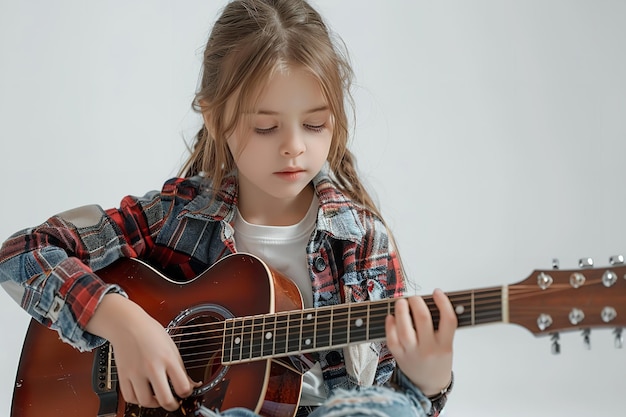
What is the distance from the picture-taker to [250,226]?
165 centimetres

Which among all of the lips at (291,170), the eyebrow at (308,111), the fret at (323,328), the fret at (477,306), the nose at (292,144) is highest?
the eyebrow at (308,111)

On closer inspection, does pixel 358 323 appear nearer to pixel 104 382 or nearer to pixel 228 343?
pixel 228 343

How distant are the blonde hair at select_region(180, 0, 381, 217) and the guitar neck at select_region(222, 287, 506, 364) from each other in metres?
0.35

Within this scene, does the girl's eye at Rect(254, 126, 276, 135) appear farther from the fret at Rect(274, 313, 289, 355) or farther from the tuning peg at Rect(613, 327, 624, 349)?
the tuning peg at Rect(613, 327, 624, 349)

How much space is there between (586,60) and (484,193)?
1.42ft

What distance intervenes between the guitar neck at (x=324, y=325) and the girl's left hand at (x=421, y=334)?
1 cm

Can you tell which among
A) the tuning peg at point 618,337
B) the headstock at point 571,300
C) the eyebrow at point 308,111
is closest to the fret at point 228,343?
the eyebrow at point 308,111

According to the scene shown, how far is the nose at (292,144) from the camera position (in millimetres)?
1466

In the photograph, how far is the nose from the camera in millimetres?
1466

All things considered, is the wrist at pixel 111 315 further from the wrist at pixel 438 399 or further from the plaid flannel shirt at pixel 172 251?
the wrist at pixel 438 399

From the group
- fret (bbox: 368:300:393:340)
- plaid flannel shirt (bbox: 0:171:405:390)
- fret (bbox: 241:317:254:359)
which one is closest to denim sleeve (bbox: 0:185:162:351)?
plaid flannel shirt (bbox: 0:171:405:390)

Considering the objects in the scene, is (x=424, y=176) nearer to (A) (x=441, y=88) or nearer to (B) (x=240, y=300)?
(A) (x=441, y=88)

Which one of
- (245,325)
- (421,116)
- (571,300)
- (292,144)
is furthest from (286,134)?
(421,116)

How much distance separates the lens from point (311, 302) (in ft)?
5.15
